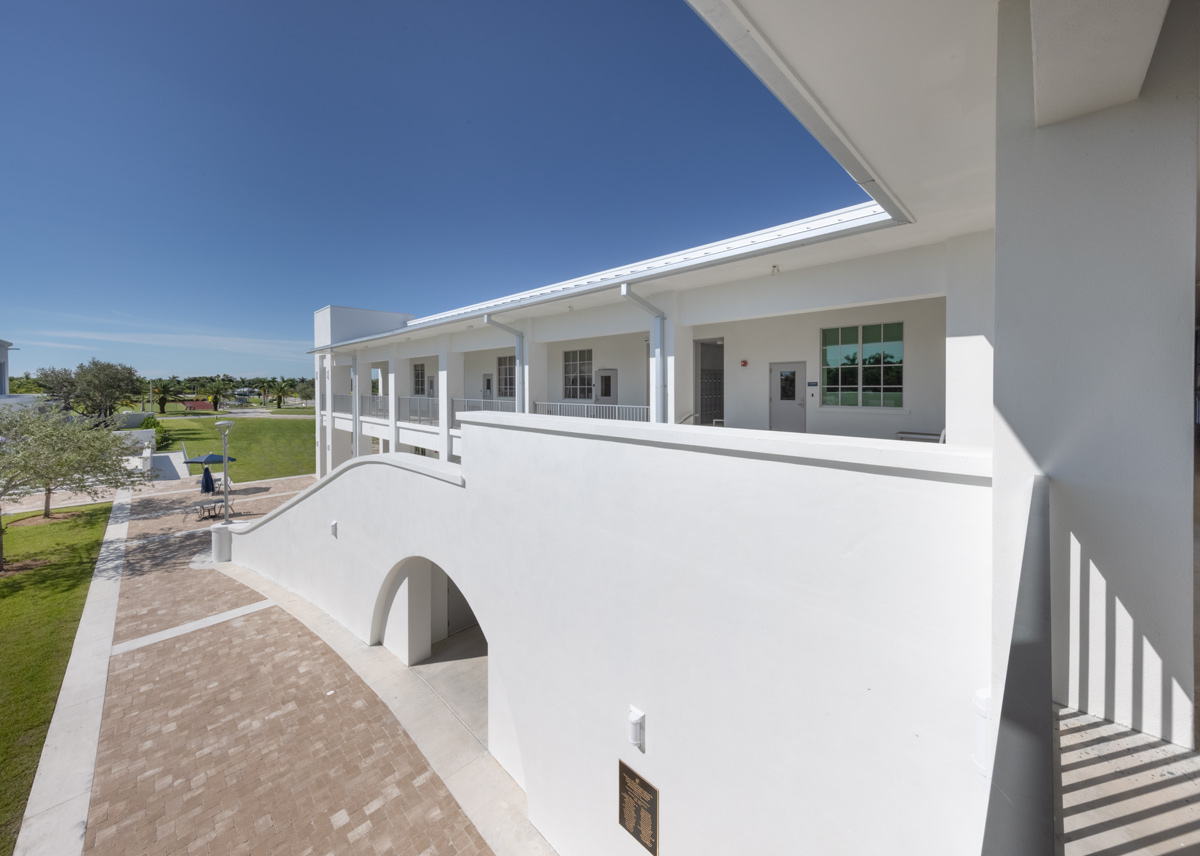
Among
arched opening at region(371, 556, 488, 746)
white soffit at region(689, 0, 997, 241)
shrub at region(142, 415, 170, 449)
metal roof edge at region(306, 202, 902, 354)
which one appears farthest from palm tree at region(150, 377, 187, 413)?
white soffit at region(689, 0, 997, 241)

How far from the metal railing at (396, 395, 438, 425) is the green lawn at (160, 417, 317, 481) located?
16396 millimetres

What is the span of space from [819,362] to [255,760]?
36.8 feet

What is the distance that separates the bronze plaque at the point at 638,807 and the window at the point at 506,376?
13.7m

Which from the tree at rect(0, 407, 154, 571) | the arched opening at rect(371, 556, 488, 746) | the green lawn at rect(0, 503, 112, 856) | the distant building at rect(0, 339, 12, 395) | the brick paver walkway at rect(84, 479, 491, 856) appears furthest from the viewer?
the distant building at rect(0, 339, 12, 395)

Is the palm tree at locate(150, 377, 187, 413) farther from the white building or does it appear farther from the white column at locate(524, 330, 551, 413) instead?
the white building

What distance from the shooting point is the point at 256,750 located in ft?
23.7

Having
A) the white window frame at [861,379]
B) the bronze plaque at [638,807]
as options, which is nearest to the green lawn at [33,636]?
the bronze plaque at [638,807]

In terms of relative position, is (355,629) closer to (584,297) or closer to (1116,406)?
(584,297)

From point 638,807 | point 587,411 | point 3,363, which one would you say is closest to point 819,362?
point 587,411

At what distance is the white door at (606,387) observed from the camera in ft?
43.9

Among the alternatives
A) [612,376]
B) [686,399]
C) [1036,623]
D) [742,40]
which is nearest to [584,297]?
[686,399]

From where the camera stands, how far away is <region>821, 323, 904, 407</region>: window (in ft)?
26.5

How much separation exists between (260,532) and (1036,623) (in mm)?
17581

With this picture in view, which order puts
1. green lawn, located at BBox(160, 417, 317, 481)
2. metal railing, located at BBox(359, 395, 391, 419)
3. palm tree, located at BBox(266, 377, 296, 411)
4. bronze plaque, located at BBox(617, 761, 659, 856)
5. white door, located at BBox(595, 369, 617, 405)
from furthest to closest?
1. palm tree, located at BBox(266, 377, 296, 411)
2. green lawn, located at BBox(160, 417, 317, 481)
3. metal railing, located at BBox(359, 395, 391, 419)
4. white door, located at BBox(595, 369, 617, 405)
5. bronze plaque, located at BBox(617, 761, 659, 856)
